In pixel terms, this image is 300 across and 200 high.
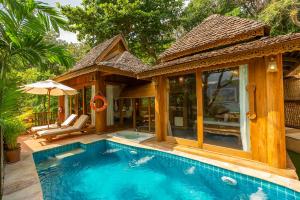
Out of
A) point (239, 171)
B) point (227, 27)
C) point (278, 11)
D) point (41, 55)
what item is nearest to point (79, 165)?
point (41, 55)

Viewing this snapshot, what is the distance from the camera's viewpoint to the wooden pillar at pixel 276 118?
14.8ft

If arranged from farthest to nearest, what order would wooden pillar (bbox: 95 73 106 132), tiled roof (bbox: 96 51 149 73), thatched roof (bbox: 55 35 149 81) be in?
tiled roof (bbox: 96 51 149 73)
wooden pillar (bbox: 95 73 106 132)
thatched roof (bbox: 55 35 149 81)

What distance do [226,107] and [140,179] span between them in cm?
357

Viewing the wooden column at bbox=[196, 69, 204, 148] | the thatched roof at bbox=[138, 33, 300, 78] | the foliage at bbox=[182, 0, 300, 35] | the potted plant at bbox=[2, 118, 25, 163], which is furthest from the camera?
the foliage at bbox=[182, 0, 300, 35]

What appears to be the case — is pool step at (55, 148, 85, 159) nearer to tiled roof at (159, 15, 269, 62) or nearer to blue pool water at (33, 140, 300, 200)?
blue pool water at (33, 140, 300, 200)

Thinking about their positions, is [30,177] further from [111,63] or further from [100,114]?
[111,63]

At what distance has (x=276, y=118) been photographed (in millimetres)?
4559

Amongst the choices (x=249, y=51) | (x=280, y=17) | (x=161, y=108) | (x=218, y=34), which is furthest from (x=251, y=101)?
(x=280, y=17)

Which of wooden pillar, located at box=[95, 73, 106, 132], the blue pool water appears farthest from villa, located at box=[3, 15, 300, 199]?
Answer: wooden pillar, located at box=[95, 73, 106, 132]

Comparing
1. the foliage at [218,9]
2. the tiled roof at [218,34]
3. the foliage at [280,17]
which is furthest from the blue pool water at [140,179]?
the foliage at [218,9]

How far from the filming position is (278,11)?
12.6 meters

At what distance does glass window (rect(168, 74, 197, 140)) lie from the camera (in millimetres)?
6691

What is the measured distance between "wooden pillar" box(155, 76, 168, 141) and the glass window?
0.28m

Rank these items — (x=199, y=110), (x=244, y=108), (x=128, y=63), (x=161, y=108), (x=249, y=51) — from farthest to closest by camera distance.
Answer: (x=128, y=63) → (x=161, y=108) → (x=199, y=110) → (x=244, y=108) → (x=249, y=51)
